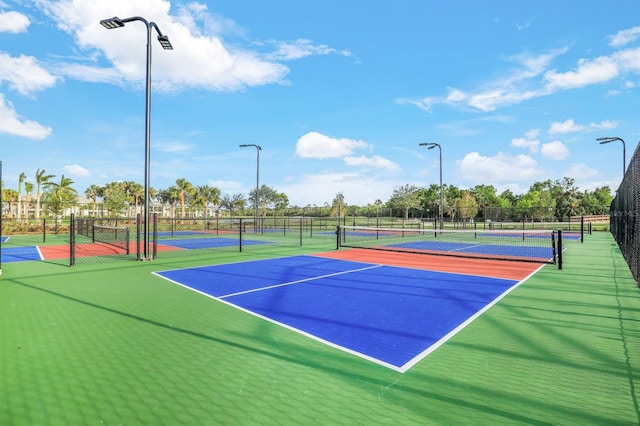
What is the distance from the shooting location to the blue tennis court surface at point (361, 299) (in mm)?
4770

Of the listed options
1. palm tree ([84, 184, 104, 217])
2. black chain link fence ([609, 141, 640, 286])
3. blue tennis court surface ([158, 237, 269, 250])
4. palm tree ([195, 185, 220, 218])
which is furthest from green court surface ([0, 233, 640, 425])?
palm tree ([84, 184, 104, 217])

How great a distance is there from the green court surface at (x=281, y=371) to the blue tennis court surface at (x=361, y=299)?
0.32 m

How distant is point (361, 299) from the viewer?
710 centimetres

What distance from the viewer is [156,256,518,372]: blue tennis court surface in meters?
4.77

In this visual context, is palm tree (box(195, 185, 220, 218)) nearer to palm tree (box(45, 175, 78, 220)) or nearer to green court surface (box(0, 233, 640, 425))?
palm tree (box(45, 175, 78, 220))

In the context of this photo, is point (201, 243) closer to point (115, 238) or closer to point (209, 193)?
point (115, 238)

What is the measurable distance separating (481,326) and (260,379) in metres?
3.51

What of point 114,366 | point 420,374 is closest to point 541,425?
point 420,374

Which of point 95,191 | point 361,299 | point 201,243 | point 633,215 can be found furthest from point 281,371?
point 95,191

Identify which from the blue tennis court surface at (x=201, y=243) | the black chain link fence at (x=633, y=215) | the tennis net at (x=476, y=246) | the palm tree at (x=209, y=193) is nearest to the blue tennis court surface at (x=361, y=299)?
the tennis net at (x=476, y=246)

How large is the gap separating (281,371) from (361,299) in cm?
353

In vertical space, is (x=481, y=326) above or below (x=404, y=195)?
below

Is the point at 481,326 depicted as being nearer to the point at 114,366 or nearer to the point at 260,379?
the point at 260,379

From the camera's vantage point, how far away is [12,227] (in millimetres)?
28375
